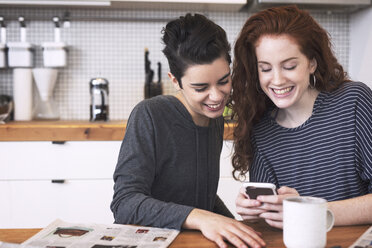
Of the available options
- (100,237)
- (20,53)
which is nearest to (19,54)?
(20,53)

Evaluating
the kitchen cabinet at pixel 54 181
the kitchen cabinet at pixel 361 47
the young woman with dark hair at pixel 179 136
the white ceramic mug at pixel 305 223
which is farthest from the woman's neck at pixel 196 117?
the kitchen cabinet at pixel 361 47

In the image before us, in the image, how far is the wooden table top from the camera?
31.8 inches

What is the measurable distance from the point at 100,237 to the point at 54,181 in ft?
4.60

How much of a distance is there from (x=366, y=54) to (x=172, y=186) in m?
1.87

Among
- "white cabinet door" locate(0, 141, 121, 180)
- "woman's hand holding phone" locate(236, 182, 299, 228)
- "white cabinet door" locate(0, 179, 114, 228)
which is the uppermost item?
"woman's hand holding phone" locate(236, 182, 299, 228)

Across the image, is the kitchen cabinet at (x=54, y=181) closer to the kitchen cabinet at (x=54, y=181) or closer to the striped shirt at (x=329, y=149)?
the kitchen cabinet at (x=54, y=181)

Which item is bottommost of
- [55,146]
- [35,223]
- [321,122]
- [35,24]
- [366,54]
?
[35,223]

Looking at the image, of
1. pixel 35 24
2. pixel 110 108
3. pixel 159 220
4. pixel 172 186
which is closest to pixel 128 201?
pixel 159 220

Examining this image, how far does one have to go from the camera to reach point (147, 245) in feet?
2.59

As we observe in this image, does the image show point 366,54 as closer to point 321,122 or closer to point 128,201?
point 321,122

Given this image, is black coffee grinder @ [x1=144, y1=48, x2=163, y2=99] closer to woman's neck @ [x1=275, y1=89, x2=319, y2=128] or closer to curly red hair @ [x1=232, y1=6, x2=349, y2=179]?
curly red hair @ [x1=232, y1=6, x2=349, y2=179]

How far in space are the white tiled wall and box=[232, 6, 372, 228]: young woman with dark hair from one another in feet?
4.77

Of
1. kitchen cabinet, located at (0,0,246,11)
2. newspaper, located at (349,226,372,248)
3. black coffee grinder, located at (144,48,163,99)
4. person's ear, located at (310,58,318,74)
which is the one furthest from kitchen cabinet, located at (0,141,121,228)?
newspaper, located at (349,226,372,248)

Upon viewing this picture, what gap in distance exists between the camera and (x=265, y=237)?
85 centimetres
